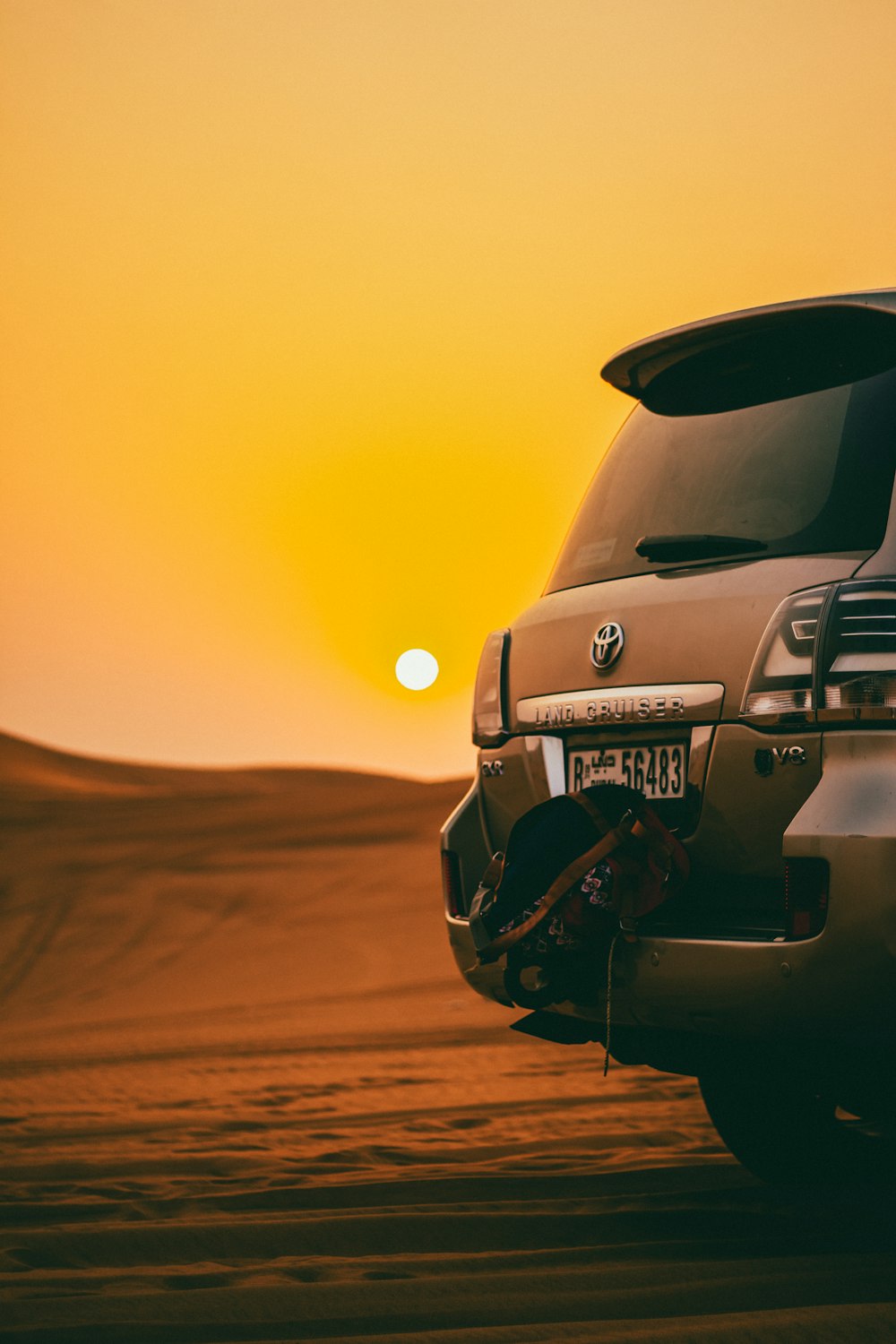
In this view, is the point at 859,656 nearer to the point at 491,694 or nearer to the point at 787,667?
the point at 787,667

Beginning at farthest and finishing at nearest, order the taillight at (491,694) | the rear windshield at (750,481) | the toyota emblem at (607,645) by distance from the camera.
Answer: the taillight at (491,694) → the toyota emblem at (607,645) → the rear windshield at (750,481)

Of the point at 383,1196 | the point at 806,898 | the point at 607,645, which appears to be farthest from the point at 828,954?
the point at 383,1196

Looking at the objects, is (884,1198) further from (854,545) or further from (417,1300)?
(854,545)

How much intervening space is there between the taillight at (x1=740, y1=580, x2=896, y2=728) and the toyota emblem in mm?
484

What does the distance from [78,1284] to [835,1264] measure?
191cm

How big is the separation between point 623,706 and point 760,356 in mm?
1040

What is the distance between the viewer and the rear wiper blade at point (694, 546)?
12.4ft

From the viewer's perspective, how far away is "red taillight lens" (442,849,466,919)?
4.48 metres

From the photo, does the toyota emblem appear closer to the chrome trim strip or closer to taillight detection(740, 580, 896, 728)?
the chrome trim strip

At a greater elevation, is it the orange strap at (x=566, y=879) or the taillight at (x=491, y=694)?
the taillight at (x=491, y=694)

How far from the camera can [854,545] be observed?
3.54 metres

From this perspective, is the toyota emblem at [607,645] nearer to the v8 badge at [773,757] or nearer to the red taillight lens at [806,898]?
the v8 badge at [773,757]

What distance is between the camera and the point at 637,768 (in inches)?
151

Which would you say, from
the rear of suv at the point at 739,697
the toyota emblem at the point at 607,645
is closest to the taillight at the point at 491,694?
the rear of suv at the point at 739,697
